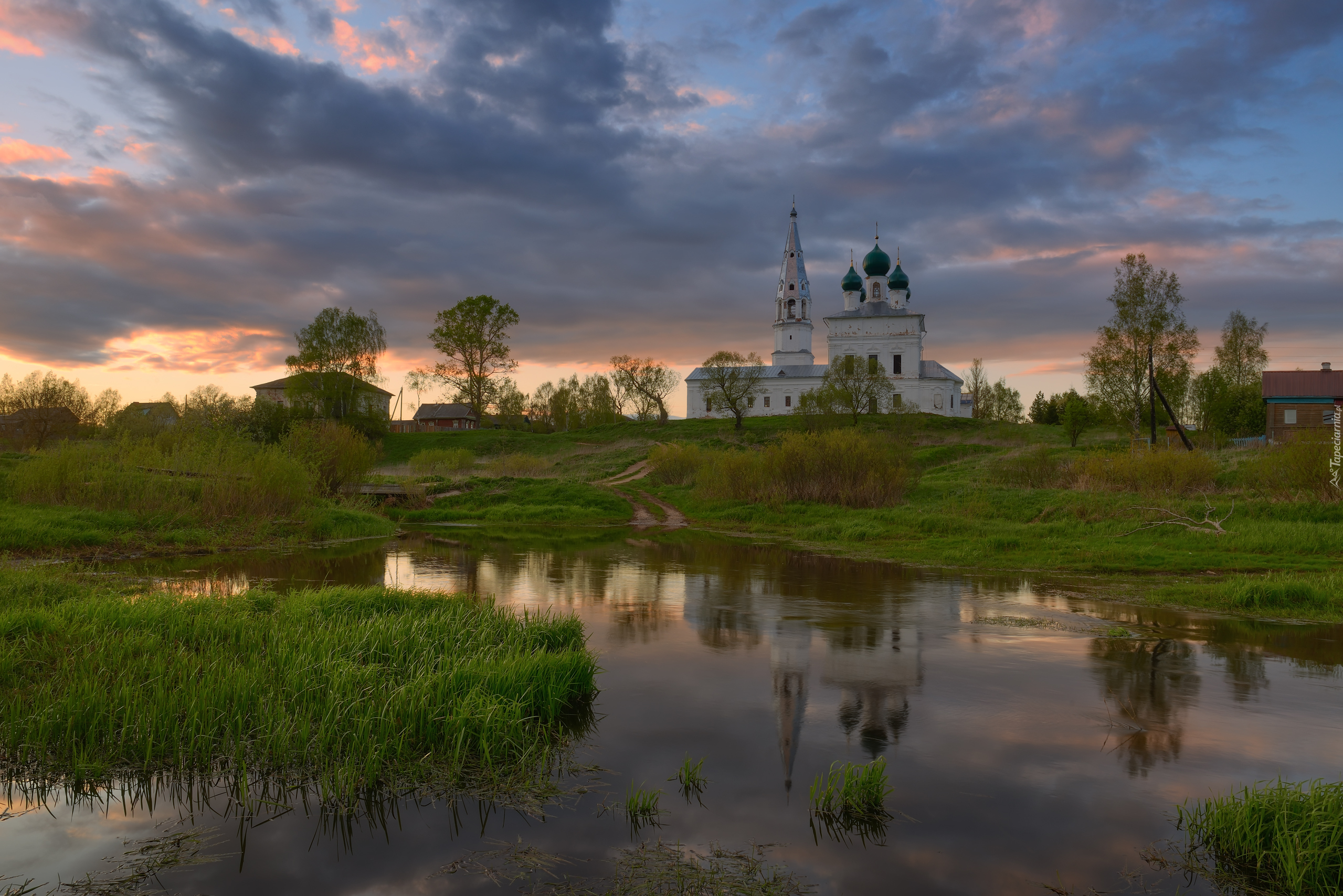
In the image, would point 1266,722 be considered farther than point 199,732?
Yes

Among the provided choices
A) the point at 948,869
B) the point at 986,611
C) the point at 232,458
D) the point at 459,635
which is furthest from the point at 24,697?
the point at 232,458

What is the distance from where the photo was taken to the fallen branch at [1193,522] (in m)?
18.2

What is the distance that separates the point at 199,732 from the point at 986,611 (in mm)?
10581

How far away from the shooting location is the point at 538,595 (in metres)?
14.1

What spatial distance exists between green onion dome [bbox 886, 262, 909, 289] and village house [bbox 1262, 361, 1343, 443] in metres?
37.1

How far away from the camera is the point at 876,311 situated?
82.1m

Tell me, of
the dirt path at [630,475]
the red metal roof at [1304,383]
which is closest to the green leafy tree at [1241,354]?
the red metal roof at [1304,383]

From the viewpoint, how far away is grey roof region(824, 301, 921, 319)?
81.4 metres

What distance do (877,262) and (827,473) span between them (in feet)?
198

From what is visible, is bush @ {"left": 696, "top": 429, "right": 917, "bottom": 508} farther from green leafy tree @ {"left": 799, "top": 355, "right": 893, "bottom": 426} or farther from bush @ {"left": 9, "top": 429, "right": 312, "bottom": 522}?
green leafy tree @ {"left": 799, "top": 355, "right": 893, "bottom": 426}

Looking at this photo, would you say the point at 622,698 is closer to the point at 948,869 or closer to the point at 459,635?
the point at 459,635

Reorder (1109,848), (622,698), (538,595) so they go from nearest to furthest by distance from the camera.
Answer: (1109,848)
(622,698)
(538,595)

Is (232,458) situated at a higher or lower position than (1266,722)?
higher

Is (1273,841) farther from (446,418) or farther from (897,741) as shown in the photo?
(446,418)
